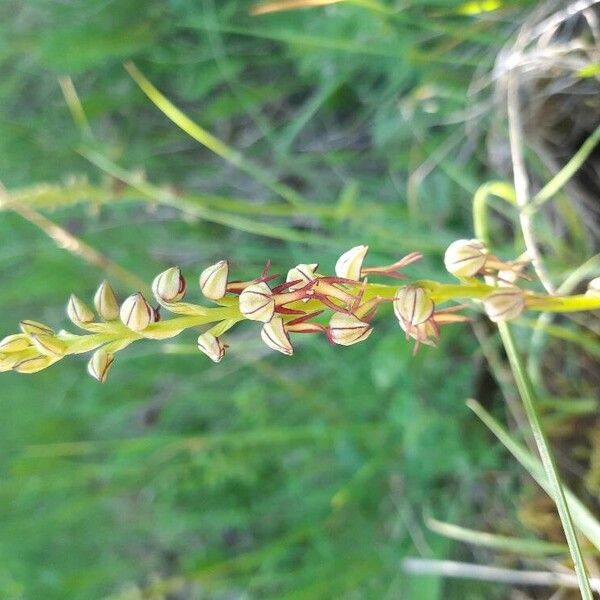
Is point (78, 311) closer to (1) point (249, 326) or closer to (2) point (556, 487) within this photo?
(2) point (556, 487)

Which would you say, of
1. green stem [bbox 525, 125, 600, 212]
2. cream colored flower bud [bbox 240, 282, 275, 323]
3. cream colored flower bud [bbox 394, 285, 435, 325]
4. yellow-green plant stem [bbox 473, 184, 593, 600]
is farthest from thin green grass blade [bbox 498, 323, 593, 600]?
green stem [bbox 525, 125, 600, 212]

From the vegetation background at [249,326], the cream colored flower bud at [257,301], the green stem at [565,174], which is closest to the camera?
the cream colored flower bud at [257,301]

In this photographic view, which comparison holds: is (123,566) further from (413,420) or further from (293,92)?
(293,92)

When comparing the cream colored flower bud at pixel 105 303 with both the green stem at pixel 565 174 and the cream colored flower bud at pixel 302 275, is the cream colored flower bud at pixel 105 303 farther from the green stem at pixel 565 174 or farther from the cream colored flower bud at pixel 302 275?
the green stem at pixel 565 174

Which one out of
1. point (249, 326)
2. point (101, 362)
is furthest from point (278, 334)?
point (249, 326)

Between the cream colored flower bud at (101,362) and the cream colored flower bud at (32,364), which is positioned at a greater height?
the cream colored flower bud at (101,362)

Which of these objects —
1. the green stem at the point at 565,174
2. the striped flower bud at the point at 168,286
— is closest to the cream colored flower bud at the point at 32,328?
the striped flower bud at the point at 168,286

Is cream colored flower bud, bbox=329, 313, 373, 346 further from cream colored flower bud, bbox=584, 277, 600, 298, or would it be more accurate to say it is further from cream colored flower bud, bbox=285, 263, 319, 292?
cream colored flower bud, bbox=584, 277, 600, 298
